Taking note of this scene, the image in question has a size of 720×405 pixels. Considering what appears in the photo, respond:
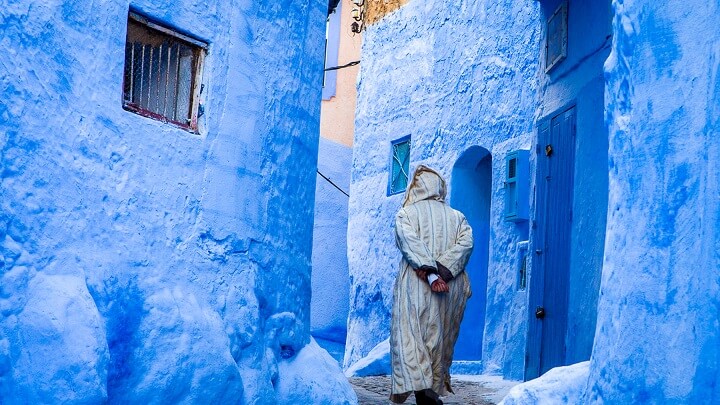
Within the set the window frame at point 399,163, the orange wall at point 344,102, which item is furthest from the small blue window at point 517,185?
the orange wall at point 344,102

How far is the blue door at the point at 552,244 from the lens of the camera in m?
A: 7.15

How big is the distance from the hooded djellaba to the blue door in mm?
657

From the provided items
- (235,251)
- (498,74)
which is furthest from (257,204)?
(498,74)

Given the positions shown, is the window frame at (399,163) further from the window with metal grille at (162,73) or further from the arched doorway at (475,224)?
the window with metal grille at (162,73)

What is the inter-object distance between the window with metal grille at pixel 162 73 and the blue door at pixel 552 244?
2840mm

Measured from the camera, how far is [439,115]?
1210cm

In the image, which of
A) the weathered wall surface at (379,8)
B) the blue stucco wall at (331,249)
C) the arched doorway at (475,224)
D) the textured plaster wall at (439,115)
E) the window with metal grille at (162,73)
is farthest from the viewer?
the blue stucco wall at (331,249)

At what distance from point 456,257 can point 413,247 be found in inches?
12.3

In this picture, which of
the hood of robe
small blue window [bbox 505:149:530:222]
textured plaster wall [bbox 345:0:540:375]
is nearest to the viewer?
the hood of robe

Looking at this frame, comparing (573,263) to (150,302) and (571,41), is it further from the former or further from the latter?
(150,302)

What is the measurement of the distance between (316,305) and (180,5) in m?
11.2

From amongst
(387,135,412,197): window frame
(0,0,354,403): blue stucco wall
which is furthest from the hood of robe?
(387,135,412,197): window frame

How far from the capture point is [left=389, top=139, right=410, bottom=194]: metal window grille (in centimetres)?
1289

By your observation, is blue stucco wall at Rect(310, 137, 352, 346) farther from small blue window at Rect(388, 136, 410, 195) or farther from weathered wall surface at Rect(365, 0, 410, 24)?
small blue window at Rect(388, 136, 410, 195)
